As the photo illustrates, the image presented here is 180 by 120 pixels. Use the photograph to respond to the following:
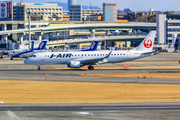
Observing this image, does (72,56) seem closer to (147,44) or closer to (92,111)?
(147,44)

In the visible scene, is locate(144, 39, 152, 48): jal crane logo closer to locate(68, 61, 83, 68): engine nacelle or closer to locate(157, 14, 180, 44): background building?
locate(68, 61, 83, 68): engine nacelle

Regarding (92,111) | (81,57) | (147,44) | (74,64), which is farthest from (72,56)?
(92,111)

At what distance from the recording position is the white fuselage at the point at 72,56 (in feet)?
208

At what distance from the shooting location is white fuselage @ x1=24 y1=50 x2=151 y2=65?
6338 cm

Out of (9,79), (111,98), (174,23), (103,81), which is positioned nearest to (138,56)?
(103,81)

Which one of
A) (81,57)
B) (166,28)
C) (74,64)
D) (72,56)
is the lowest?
(74,64)

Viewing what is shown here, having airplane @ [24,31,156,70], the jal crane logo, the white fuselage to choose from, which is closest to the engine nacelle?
airplane @ [24,31,156,70]

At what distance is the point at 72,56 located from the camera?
210 feet

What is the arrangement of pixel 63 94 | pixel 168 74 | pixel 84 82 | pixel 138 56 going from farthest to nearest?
pixel 138 56
pixel 168 74
pixel 84 82
pixel 63 94

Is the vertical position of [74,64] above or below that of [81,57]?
below

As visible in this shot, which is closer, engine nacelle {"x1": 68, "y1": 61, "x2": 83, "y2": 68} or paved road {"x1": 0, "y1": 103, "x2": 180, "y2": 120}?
paved road {"x1": 0, "y1": 103, "x2": 180, "y2": 120}

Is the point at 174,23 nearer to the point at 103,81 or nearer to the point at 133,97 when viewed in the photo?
A: the point at 103,81

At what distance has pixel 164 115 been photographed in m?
25.2

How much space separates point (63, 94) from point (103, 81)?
11.2 m
